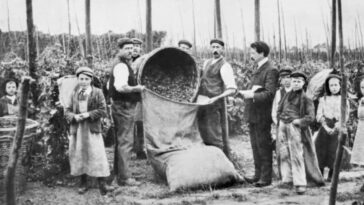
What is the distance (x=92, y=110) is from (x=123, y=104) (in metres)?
0.52

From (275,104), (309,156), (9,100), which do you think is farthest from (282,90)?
(9,100)

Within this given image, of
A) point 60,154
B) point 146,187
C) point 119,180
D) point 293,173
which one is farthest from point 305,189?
point 60,154

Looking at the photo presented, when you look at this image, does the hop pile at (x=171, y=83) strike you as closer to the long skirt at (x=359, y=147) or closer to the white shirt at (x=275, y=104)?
the white shirt at (x=275, y=104)

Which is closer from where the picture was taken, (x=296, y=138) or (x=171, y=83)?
(x=296, y=138)

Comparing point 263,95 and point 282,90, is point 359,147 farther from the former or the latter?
point 263,95

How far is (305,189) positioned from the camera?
5508 mm

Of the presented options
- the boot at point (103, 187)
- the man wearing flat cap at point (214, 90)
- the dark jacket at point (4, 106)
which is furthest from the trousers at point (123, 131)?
the dark jacket at point (4, 106)

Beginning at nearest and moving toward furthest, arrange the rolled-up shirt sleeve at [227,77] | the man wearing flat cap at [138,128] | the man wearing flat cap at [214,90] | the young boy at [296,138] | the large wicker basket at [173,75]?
1. the young boy at [296,138]
2. the rolled-up shirt sleeve at [227,77]
3. the man wearing flat cap at [214,90]
4. the large wicker basket at [173,75]
5. the man wearing flat cap at [138,128]

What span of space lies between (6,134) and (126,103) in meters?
1.54

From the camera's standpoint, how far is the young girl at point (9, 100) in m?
5.94

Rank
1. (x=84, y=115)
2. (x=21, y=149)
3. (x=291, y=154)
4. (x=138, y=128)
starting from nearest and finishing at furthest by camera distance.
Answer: (x=21, y=149) → (x=84, y=115) → (x=291, y=154) → (x=138, y=128)

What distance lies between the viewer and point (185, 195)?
532 cm

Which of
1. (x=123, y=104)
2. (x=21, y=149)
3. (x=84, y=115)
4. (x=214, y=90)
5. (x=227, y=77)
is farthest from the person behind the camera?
(x=214, y=90)

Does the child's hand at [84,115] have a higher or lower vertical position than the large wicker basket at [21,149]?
higher
